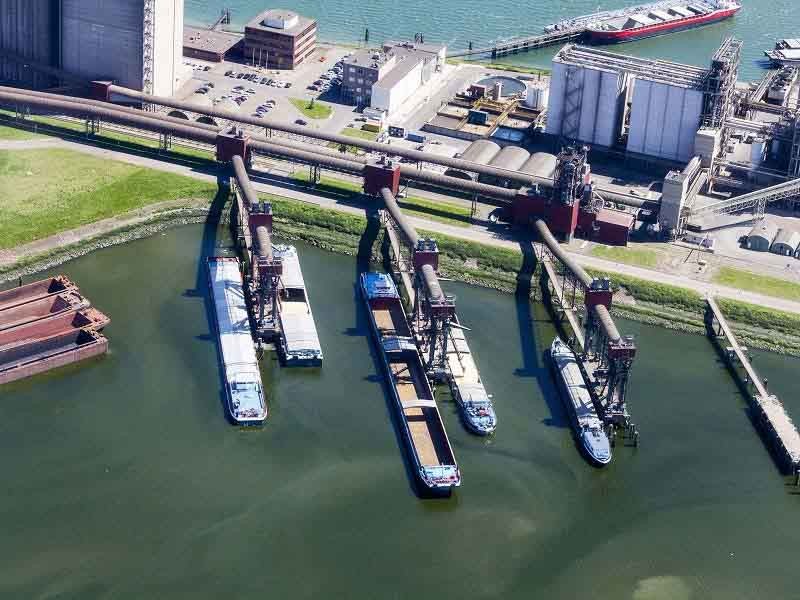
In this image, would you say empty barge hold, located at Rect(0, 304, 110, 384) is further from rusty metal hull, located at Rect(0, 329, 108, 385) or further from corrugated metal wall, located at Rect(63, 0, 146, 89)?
corrugated metal wall, located at Rect(63, 0, 146, 89)

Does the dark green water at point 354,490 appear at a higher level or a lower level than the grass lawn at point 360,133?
lower

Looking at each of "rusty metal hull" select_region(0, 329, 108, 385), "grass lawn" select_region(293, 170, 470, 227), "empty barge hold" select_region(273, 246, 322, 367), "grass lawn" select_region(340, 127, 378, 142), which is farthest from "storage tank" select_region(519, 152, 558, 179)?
"rusty metal hull" select_region(0, 329, 108, 385)

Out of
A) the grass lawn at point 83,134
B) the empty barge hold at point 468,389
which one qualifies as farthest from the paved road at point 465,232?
the empty barge hold at point 468,389

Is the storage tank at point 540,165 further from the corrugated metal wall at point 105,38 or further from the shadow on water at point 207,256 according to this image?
the corrugated metal wall at point 105,38

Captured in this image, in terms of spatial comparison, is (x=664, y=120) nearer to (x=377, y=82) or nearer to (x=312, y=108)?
(x=377, y=82)

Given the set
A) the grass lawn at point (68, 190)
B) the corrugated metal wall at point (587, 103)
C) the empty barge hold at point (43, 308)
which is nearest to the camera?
the empty barge hold at point (43, 308)

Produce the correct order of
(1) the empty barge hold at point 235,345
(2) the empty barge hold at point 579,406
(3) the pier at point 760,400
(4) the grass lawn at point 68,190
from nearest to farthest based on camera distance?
(2) the empty barge hold at point 579,406
(3) the pier at point 760,400
(1) the empty barge hold at point 235,345
(4) the grass lawn at point 68,190

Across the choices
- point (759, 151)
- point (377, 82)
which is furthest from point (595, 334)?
point (377, 82)
